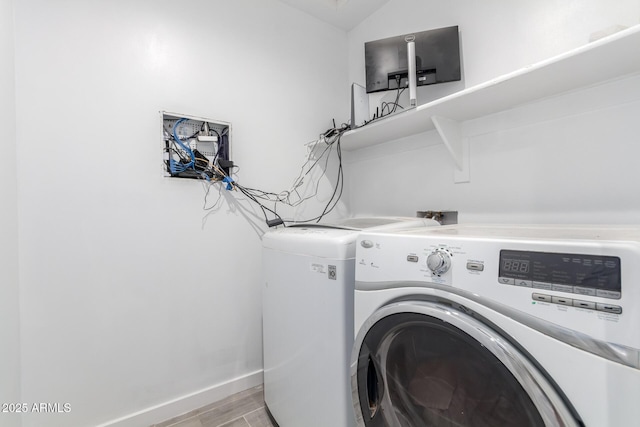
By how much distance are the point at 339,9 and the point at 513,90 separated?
1403 mm

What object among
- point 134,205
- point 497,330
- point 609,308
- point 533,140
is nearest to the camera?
point 609,308

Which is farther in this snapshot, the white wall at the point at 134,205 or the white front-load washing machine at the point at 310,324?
the white wall at the point at 134,205

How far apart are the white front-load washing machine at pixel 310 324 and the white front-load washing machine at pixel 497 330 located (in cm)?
8

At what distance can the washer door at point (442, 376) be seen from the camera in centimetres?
54

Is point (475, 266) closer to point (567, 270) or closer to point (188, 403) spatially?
point (567, 270)

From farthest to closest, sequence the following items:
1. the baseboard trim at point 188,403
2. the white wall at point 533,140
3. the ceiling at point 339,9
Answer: the ceiling at point 339,9, the baseboard trim at point 188,403, the white wall at point 533,140

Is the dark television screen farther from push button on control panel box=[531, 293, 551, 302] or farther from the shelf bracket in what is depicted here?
push button on control panel box=[531, 293, 551, 302]

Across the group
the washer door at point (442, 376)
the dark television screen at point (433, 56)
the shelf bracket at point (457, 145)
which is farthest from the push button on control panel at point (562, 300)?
the dark television screen at point (433, 56)

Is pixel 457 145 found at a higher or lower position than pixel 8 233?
higher

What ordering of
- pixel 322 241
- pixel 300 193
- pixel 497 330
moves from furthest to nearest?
pixel 300 193 → pixel 322 241 → pixel 497 330

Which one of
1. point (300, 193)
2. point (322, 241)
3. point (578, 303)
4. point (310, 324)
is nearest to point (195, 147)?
point (300, 193)

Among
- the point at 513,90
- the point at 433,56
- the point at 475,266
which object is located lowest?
the point at 475,266

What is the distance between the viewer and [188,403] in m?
1.47

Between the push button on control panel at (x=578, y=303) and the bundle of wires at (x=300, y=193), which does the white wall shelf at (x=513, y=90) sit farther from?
the push button on control panel at (x=578, y=303)
